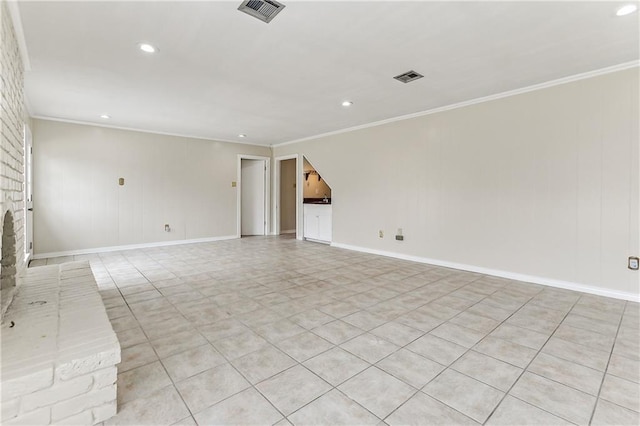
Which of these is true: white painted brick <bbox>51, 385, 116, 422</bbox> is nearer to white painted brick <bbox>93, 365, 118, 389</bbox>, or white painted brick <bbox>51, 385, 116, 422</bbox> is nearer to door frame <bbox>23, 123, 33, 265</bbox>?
white painted brick <bbox>93, 365, 118, 389</bbox>

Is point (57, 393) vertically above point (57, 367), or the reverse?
point (57, 367)

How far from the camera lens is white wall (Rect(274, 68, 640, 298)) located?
3178mm

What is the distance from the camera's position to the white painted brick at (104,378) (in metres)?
1.43

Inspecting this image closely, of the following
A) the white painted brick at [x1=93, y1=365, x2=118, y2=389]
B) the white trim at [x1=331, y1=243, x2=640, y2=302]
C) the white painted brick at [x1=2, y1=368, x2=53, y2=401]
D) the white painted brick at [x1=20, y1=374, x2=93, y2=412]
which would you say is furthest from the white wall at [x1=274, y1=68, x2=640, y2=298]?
the white painted brick at [x1=2, y1=368, x2=53, y2=401]

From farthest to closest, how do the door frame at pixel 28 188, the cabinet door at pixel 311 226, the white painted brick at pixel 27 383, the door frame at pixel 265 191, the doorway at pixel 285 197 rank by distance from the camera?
the doorway at pixel 285 197, the door frame at pixel 265 191, the cabinet door at pixel 311 226, the door frame at pixel 28 188, the white painted brick at pixel 27 383

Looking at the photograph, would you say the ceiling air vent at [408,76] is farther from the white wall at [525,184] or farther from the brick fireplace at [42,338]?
the brick fireplace at [42,338]

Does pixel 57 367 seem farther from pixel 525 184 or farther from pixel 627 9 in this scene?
pixel 525 184

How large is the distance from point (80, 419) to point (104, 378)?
0.18m

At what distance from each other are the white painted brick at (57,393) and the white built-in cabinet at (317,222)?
5397 millimetres

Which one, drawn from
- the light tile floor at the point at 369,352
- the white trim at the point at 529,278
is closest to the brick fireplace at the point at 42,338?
the light tile floor at the point at 369,352

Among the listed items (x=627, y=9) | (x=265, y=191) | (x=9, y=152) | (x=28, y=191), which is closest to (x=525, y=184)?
(x=627, y=9)

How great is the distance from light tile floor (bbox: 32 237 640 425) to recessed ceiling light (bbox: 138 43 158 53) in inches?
93.3

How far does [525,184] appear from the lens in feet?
12.4

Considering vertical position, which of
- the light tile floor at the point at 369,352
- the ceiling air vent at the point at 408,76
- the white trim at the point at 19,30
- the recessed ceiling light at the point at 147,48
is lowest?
the light tile floor at the point at 369,352
